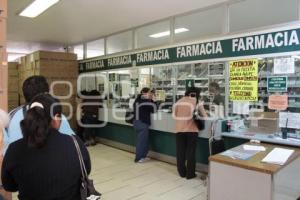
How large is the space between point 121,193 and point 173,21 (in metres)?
3.26

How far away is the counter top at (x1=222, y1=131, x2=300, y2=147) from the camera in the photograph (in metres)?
3.28

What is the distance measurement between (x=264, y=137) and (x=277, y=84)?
78 cm

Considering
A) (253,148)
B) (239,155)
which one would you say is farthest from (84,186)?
(253,148)

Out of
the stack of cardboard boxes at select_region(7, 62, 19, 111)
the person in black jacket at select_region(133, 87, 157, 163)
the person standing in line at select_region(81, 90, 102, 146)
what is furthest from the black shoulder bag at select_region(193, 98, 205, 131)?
the stack of cardboard boxes at select_region(7, 62, 19, 111)

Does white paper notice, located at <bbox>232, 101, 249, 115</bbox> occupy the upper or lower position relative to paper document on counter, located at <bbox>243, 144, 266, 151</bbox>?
upper

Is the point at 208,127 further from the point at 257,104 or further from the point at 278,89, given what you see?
the point at 278,89

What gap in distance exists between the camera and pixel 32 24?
5.53 m

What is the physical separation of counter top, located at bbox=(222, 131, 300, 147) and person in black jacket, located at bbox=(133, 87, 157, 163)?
5.25ft

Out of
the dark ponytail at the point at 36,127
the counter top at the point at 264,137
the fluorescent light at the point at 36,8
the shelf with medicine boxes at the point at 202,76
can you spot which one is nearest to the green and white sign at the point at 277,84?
the counter top at the point at 264,137

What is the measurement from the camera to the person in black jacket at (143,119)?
495cm

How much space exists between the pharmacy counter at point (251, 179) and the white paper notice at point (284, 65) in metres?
1.24

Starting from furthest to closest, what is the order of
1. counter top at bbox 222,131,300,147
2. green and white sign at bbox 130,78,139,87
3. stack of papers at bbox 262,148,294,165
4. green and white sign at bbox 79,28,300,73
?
1. green and white sign at bbox 130,78,139,87
2. green and white sign at bbox 79,28,300,73
3. counter top at bbox 222,131,300,147
4. stack of papers at bbox 262,148,294,165

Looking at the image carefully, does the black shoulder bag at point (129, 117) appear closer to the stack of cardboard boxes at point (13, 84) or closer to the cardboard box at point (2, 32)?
the cardboard box at point (2, 32)

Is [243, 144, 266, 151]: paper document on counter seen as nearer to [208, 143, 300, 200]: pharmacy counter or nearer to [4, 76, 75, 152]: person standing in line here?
[208, 143, 300, 200]: pharmacy counter
